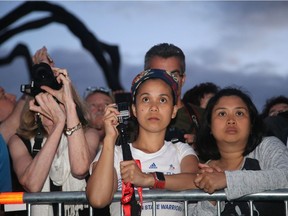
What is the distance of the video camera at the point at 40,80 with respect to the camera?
3873mm

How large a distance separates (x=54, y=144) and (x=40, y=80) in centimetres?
47

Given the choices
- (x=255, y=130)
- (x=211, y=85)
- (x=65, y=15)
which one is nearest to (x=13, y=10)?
(x=65, y=15)

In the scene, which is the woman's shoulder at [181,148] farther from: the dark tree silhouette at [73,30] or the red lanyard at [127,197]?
the dark tree silhouette at [73,30]

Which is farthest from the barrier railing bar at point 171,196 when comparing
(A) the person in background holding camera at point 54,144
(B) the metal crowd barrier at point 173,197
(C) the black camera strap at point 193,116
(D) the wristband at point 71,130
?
(C) the black camera strap at point 193,116

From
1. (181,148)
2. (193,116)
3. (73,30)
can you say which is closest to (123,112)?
(181,148)

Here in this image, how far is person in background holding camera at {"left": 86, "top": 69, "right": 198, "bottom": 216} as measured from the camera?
3182mm

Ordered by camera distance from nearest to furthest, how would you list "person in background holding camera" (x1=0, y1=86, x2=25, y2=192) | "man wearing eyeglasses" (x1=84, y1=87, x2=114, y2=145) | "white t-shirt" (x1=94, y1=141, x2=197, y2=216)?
"white t-shirt" (x1=94, y1=141, x2=197, y2=216) < "person in background holding camera" (x1=0, y1=86, x2=25, y2=192) < "man wearing eyeglasses" (x1=84, y1=87, x2=114, y2=145)

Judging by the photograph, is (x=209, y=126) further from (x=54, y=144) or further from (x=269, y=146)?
(x=54, y=144)

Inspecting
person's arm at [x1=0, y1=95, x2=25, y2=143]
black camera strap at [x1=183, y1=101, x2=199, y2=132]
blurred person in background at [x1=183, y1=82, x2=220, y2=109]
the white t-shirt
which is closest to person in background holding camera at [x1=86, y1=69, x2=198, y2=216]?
the white t-shirt

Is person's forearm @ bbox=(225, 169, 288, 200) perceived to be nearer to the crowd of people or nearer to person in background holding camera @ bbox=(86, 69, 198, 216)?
the crowd of people

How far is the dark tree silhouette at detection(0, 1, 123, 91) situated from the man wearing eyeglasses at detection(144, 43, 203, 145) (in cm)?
892

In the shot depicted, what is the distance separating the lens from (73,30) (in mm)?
14156

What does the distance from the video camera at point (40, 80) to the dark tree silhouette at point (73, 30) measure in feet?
30.7

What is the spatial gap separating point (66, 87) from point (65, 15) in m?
10.4
